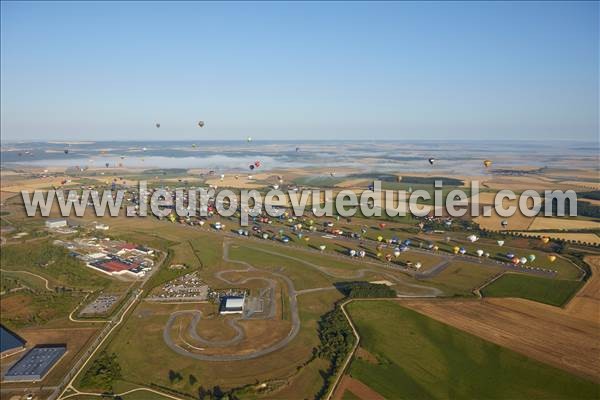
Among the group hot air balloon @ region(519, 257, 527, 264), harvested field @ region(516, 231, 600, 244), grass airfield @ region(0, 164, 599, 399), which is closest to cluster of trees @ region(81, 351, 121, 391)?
grass airfield @ region(0, 164, 599, 399)

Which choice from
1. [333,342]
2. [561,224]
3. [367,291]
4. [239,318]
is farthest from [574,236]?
[239,318]

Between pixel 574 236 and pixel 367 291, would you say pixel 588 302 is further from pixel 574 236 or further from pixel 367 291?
pixel 574 236

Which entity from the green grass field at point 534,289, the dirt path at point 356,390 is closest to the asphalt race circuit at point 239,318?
the green grass field at point 534,289

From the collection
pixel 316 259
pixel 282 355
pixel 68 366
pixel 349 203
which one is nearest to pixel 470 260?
pixel 316 259

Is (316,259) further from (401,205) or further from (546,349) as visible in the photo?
(401,205)

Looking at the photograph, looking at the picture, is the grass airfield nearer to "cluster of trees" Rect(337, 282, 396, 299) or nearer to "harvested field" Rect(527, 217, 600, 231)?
"harvested field" Rect(527, 217, 600, 231)
